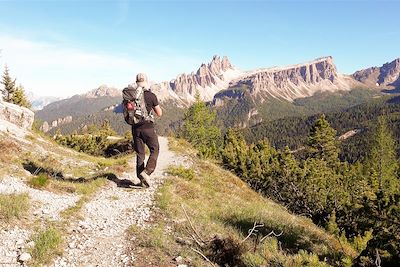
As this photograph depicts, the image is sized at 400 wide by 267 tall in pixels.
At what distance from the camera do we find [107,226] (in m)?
8.88

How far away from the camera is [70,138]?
2323 inches

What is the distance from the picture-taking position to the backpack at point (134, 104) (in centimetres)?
1146

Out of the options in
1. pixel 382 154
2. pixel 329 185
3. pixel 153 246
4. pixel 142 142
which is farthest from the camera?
pixel 382 154

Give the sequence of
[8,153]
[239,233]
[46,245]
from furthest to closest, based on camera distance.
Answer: [8,153] < [239,233] < [46,245]

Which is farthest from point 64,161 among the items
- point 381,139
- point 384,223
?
point 381,139

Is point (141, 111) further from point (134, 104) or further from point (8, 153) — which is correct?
point (8, 153)

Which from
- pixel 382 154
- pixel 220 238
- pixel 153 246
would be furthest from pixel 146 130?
pixel 382 154

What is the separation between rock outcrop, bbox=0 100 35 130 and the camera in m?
34.1

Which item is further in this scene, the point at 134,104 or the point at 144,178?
the point at 144,178

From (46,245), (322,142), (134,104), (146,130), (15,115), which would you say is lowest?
(322,142)

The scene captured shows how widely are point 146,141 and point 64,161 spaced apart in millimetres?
10107

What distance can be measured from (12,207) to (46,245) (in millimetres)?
2196

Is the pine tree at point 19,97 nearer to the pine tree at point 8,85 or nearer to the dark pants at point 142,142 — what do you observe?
the pine tree at point 8,85

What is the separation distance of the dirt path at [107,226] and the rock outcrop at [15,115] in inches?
1047
